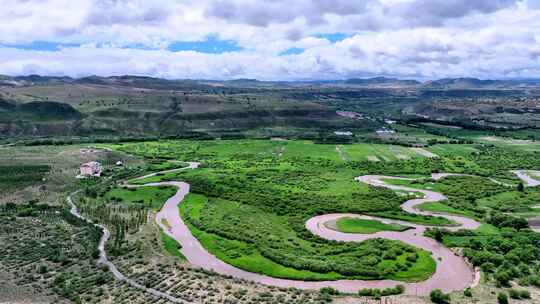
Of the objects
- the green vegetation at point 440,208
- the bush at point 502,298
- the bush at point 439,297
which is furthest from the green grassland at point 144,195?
the bush at point 502,298

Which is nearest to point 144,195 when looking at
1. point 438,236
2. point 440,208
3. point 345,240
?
point 345,240

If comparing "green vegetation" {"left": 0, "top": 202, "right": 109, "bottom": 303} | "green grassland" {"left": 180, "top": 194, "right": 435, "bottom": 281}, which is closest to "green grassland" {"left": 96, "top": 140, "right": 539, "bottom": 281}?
"green grassland" {"left": 180, "top": 194, "right": 435, "bottom": 281}

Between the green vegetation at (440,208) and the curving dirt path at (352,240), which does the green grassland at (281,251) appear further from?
the green vegetation at (440,208)

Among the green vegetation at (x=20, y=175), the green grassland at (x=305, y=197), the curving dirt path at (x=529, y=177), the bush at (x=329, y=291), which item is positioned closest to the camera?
the bush at (x=329, y=291)

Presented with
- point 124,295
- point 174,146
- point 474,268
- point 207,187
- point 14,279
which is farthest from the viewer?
point 174,146

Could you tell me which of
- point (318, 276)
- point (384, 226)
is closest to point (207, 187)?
point (384, 226)

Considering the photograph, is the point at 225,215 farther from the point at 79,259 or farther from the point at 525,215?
the point at 525,215

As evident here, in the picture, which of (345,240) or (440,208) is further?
(440,208)

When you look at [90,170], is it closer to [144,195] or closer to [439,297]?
[144,195]
